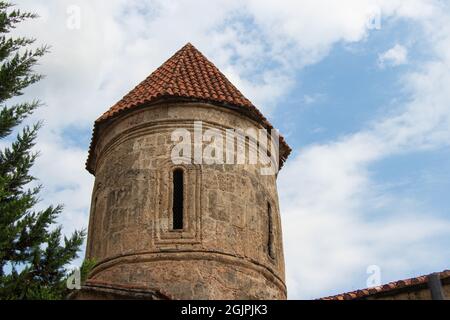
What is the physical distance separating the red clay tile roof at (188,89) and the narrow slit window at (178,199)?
126 cm

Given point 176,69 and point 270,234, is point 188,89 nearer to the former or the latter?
point 176,69

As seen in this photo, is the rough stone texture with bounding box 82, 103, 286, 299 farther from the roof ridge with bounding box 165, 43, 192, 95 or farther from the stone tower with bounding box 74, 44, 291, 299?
the roof ridge with bounding box 165, 43, 192, 95

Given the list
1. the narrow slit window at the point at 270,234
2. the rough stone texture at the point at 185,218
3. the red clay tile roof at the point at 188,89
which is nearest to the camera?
the rough stone texture at the point at 185,218

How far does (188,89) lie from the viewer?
1002 centimetres

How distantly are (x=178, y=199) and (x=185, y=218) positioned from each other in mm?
403

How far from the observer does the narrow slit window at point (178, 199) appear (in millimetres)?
9227

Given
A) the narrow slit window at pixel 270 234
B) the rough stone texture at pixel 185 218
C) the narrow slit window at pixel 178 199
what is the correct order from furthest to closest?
the narrow slit window at pixel 270 234 → the narrow slit window at pixel 178 199 → the rough stone texture at pixel 185 218

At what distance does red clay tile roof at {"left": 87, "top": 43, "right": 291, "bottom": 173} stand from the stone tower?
22mm

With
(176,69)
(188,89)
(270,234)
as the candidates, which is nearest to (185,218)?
(270,234)

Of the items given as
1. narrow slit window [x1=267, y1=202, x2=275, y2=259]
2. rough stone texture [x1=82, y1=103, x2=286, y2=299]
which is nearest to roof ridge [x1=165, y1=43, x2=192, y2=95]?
rough stone texture [x1=82, y1=103, x2=286, y2=299]

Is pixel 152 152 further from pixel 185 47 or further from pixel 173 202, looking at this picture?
pixel 185 47

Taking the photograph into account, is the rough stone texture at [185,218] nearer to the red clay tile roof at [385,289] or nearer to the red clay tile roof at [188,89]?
the red clay tile roof at [188,89]

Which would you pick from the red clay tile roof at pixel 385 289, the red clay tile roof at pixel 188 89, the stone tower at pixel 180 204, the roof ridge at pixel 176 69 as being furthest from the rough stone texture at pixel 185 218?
the red clay tile roof at pixel 385 289
